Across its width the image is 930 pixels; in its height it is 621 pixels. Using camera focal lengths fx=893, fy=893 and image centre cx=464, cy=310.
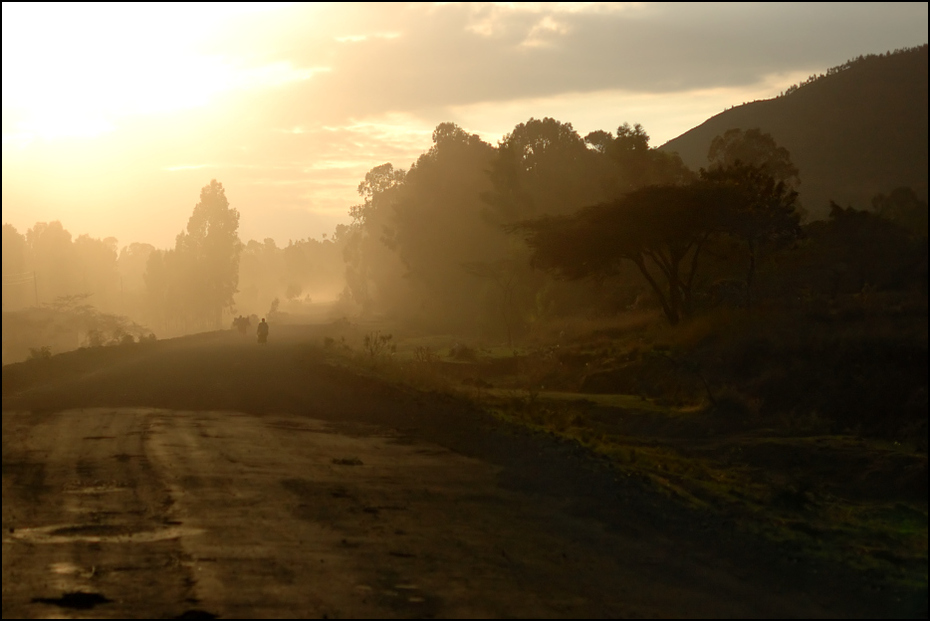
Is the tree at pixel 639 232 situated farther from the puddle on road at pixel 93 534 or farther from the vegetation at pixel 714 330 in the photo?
the puddle on road at pixel 93 534

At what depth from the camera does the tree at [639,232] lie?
105 feet

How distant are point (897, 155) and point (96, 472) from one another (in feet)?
33.3

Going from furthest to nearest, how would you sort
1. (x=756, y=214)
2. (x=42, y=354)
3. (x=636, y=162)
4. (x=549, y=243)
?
(x=636, y=162) → (x=549, y=243) → (x=756, y=214) → (x=42, y=354)

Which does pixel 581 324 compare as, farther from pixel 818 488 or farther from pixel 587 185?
pixel 818 488

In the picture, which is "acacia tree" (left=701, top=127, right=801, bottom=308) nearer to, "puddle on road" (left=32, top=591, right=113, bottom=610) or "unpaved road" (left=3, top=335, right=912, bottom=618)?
"unpaved road" (left=3, top=335, right=912, bottom=618)

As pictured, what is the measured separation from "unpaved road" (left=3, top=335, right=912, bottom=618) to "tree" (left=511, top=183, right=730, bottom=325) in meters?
18.2

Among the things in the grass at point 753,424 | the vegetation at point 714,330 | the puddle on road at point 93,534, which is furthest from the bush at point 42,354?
the puddle on road at point 93,534

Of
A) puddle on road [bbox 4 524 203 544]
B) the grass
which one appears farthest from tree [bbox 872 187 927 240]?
puddle on road [bbox 4 524 203 544]

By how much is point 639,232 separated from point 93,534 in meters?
26.9

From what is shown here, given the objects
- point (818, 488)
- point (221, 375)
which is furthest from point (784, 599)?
point (221, 375)

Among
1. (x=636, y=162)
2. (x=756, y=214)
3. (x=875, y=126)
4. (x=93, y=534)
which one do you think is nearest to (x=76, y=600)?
(x=93, y=534)

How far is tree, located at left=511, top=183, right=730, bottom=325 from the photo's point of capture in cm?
3189

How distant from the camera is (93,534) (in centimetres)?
873

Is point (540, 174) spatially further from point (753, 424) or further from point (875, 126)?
point (875, 126)
